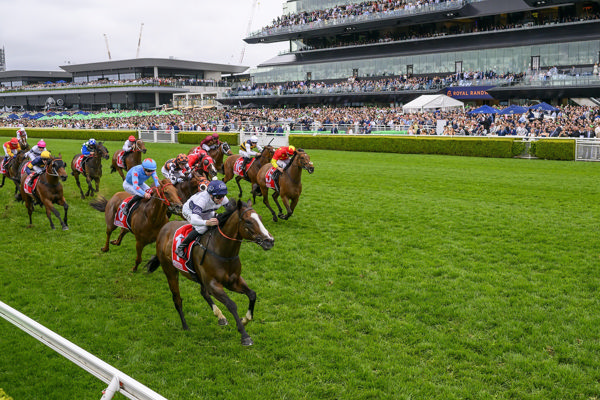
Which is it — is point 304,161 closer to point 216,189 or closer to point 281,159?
point 281,159

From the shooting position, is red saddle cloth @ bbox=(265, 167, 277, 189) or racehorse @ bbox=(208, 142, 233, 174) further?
racehorse @ bbox=(208, 142, 233, 174)

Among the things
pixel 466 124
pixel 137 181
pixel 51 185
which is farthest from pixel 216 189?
pixel 466 124

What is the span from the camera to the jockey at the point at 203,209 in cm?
511

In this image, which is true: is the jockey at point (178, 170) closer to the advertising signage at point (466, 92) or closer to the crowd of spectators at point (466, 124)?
the crowd of spectators at point (466, 124)

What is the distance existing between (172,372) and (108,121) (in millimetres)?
44620

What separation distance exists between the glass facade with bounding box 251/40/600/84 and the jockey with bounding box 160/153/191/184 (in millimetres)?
38784

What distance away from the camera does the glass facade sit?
3853cm

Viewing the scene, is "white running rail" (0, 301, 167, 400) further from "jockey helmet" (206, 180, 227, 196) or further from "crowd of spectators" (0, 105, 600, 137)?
"crowd of spectators" (0, 105, 600, 137)

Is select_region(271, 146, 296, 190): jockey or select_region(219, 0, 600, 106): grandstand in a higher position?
select_region(219, 0, 600, 106): grandstand

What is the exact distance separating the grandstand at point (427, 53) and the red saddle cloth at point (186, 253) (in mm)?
33035

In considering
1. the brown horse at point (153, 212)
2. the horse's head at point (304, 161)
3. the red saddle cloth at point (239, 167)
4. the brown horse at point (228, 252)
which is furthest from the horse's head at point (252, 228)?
the red saddle cloth at point (239, 167)

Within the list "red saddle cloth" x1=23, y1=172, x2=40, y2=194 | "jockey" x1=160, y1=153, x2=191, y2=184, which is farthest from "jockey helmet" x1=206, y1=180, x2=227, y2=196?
"red saddle cloth" x1=23, y1=172, x2=40, y2=194

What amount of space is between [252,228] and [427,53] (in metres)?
45.2

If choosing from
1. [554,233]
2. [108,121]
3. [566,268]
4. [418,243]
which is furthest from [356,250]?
[108,121]
